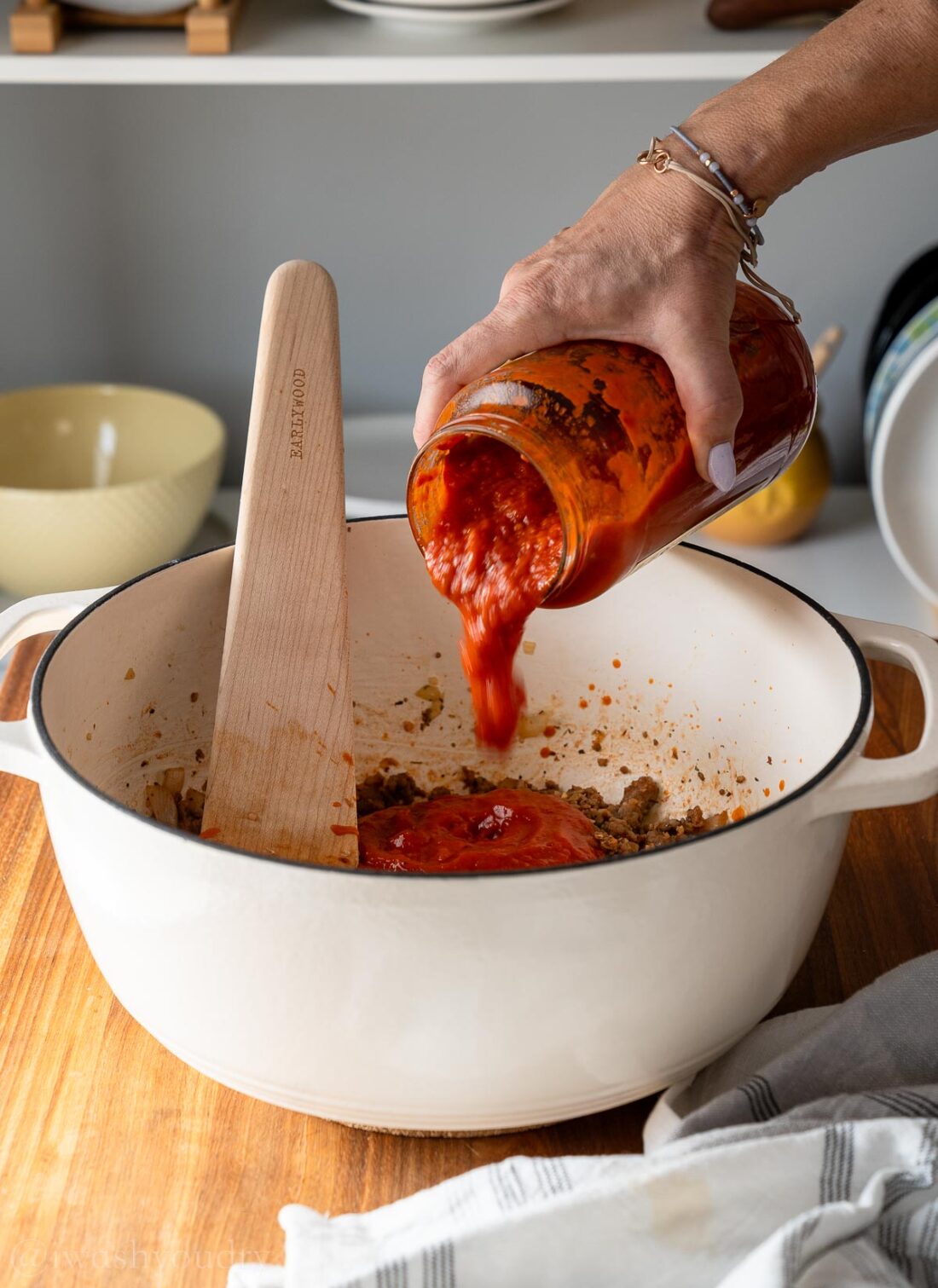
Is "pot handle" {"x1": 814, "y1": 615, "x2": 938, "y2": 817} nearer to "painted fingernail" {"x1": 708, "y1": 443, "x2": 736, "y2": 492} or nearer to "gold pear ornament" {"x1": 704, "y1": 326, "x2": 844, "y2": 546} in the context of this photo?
"painted fingernail" {"x1": 708, "y1": 443, "x2": 736, "y2": 492}

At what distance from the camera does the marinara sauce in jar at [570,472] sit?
581 millimetres

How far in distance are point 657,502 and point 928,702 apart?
0.49 feet

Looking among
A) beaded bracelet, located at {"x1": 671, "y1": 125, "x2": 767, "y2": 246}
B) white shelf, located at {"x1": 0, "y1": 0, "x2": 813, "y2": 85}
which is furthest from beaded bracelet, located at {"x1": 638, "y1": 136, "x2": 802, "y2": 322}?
white shelf, located at {"x1": 0, "y1": 0, "x2": 813, "y2": 85}

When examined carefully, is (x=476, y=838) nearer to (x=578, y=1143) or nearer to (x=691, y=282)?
(x=578, y=1143)

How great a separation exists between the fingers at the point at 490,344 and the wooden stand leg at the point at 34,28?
26.4 inches

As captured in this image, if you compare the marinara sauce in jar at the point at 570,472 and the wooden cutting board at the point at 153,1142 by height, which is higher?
the marinara sauce in jar at the point at 570,472

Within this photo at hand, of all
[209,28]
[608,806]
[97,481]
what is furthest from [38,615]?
[97,481]

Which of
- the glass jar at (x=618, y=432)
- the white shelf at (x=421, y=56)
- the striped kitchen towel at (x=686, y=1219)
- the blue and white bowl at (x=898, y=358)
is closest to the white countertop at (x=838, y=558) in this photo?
the blue and white bowl at (x=898, y=358)

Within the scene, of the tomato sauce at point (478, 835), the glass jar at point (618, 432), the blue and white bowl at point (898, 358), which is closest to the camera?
the glass jar at point (618, 432)

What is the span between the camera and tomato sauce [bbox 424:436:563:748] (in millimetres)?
659

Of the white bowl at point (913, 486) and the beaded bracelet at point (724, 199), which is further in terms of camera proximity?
the white bowl at point (913, 486)

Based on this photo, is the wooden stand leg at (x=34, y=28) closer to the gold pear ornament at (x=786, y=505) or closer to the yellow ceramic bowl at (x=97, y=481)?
the yellow ceramic bowl at (x=97, y=481)

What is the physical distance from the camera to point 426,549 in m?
0.70

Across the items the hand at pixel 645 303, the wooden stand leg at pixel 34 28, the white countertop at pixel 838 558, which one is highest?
the wooden stand leg at pixel 34 28
